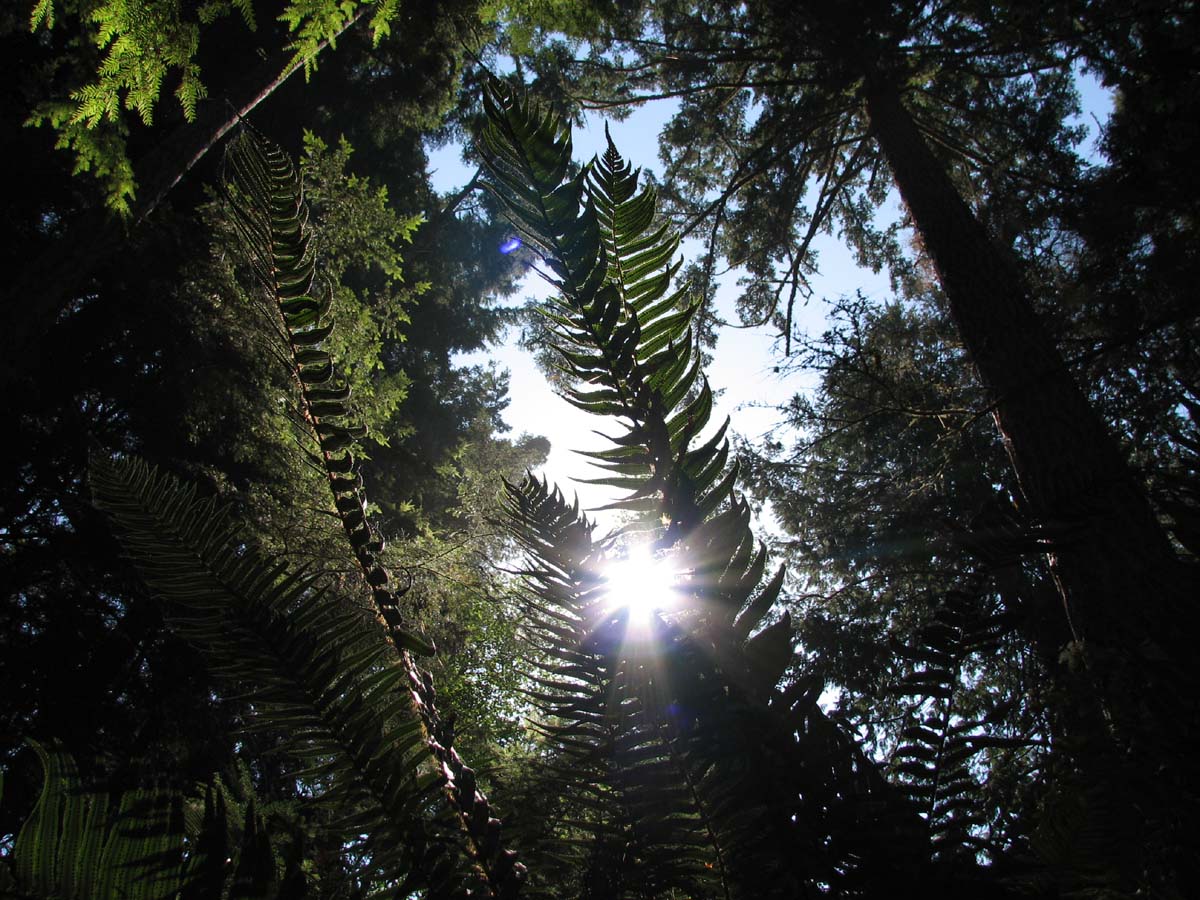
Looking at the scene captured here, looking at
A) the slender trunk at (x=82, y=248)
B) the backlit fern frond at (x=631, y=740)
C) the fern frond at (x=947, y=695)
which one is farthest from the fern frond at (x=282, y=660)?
the slender trunk at (x=82, y=248)

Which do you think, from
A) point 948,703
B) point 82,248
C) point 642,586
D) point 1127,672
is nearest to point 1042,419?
point 1127,672

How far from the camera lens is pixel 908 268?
10781 mm

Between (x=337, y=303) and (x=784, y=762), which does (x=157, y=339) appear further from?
(x=784, y=762)

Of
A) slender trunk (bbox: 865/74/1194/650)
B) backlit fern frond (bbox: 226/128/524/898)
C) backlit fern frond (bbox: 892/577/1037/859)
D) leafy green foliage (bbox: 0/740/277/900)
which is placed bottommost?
leafy green foliage (bbox: 0/740/277/900)

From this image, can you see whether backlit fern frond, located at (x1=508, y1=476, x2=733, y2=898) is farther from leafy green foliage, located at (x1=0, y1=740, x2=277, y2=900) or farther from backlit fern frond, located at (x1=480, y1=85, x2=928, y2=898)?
leafy green foliage, located at (x1=0, y1=740, x2=277, y2=900)

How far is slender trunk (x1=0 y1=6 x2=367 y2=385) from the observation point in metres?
4.20

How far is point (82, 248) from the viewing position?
4.53m

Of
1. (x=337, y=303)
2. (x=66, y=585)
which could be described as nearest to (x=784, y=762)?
(x=337, y=303)

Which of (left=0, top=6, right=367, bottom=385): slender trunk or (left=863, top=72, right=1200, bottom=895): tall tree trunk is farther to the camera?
(left=0, top=6, right=367, bottom=385): slender trunk

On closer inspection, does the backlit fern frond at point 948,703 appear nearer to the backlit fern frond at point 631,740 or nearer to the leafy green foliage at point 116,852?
the backlit fern frond at point 631,740

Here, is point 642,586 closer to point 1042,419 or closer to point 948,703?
point 948,703

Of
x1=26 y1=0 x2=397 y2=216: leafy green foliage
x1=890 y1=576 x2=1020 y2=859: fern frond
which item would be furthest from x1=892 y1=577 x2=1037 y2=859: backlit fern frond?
x1=26 y1=0 x2=397 y2=216: leafy green foliage

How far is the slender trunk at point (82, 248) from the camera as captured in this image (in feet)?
13.8

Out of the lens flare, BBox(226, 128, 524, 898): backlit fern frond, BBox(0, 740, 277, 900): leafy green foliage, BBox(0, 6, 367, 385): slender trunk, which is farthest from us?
BBox(0, 6, 367, 385): slender trunk
